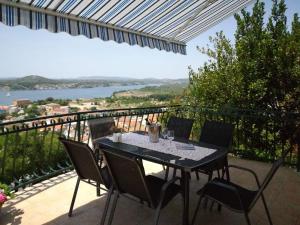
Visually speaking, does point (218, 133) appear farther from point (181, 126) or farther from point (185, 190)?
point (185, 190)

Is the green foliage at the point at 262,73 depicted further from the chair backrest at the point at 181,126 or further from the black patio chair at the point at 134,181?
the black patio chair at the point at 134,181

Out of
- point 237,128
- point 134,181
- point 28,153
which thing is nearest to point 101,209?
point 134,181

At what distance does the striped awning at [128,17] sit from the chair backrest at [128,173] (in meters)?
2.61

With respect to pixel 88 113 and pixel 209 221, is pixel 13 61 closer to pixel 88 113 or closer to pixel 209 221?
pixel 88 113

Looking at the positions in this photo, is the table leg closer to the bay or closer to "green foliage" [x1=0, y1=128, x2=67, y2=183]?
"green foliage" [x1=0, y1=128, x2=67, y2=183]

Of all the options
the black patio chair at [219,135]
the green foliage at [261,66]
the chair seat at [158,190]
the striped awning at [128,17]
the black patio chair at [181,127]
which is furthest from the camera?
the green foliage at [261,66]

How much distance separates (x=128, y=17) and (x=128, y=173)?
4.28 meters

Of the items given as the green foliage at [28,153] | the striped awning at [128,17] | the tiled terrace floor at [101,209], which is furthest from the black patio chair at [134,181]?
the striped awning at [128,17]

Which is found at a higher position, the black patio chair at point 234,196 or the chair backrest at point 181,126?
the chair backrest at point 181,126

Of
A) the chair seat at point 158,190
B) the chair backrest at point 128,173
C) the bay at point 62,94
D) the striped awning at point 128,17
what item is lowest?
the chair seat at point 158,190

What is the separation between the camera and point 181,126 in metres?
4.54

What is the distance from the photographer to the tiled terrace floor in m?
3.30

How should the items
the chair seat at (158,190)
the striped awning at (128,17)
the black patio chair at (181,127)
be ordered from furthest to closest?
the black patio chair at (181,127) → the striped awning at (128,17) → the chair seat at (158,190)

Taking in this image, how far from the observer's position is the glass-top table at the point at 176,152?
9.33 ft
